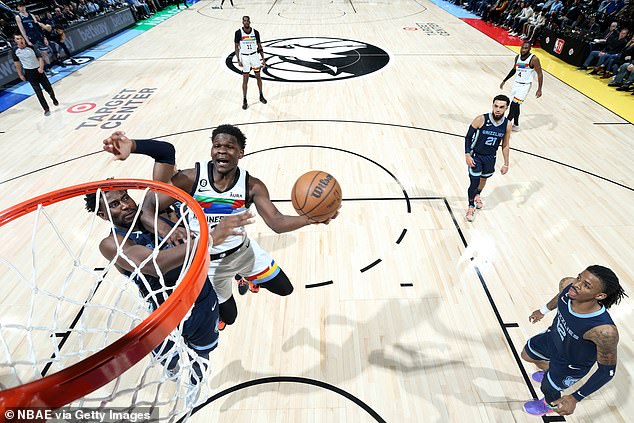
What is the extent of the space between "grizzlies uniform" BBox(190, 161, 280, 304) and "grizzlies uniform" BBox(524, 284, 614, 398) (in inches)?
88.0

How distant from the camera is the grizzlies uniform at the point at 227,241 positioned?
2795mm

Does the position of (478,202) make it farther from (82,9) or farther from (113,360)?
(82,9)

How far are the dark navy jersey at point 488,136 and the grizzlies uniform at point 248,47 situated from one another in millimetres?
5120

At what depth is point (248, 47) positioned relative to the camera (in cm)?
762

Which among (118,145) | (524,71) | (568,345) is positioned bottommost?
(568,345)

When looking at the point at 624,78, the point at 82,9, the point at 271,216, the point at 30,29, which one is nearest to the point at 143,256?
the point at 271,216

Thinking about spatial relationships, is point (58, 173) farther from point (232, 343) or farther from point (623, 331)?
point (623, 331)

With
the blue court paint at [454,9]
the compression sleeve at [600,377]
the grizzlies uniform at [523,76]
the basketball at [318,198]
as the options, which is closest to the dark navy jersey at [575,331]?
the compression sleeve at [600,377]

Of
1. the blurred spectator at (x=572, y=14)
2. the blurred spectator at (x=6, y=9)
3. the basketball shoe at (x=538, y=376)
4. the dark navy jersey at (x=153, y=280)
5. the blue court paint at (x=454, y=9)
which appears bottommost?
the blue court paint at (x=454, y=9)

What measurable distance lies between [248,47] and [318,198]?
6.07 metres

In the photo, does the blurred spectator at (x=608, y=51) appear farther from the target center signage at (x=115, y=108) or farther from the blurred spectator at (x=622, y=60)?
the target center signage at (x=115, y=108)

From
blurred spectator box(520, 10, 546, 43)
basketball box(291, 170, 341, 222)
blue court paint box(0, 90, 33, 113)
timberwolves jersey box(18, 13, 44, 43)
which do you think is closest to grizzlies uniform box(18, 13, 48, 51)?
timberwolves jersey box(18, 13, 44, 43)

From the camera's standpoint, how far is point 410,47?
12.4m

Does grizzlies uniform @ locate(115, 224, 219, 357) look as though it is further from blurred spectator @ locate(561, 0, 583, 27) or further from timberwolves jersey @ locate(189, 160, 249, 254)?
blurred spectator @ locate(561, 0, 583, 27)
